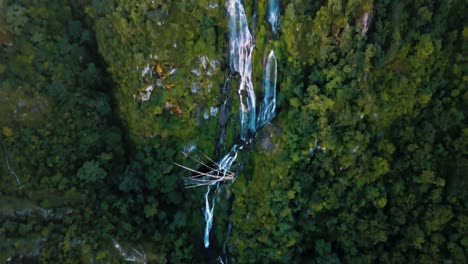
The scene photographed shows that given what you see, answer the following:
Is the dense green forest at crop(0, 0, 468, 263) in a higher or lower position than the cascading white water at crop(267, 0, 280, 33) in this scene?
lower

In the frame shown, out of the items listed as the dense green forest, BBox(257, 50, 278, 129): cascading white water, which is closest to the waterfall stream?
BBox(257, 50, 278, 129): cascading white water

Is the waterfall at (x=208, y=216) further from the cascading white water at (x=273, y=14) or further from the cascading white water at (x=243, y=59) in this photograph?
the cascading white water at (x=273, y=14)

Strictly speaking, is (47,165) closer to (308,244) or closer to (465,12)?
(308,244)

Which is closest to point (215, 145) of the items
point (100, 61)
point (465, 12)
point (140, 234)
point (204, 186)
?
point (204, 186)

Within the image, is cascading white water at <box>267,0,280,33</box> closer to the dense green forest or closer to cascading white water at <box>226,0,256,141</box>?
the dense green forest

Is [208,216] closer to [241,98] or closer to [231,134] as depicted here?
[231,134]
